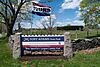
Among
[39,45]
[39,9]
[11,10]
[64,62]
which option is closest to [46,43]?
[39,45]

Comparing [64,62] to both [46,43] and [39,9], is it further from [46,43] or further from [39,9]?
[39,9]

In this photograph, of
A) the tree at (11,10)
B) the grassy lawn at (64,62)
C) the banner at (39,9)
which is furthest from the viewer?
the tree at (11,10)

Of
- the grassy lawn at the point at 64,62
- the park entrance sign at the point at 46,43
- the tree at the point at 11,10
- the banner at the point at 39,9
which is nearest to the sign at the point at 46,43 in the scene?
the park entrance sign at the point at 46,43

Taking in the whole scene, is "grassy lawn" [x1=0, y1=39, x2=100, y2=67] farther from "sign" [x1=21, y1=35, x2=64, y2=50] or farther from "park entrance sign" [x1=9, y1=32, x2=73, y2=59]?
"sign" [x1=21, y1=35, x2=64, y2=50]

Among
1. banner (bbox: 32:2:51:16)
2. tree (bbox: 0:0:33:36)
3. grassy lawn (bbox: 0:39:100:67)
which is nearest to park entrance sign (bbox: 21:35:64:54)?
grassy lawn (bbox: 0:39:100:67)

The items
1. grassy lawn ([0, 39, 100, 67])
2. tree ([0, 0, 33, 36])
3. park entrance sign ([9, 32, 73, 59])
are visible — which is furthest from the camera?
tree ([0, 0, 33, 36])

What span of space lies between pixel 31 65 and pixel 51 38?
2.83 meters

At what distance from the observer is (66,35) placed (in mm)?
15227

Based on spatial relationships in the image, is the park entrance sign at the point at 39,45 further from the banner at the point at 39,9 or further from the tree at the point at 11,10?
the tree at the point at 11,10

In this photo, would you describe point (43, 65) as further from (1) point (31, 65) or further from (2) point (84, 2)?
(2) point (84, 2)

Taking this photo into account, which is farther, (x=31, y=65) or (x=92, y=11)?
(x=92, y=11)

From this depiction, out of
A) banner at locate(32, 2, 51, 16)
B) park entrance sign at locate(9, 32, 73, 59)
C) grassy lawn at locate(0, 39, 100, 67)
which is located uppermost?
banner at locate(32, 2, 51, 16)

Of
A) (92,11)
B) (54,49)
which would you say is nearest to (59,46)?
(54,49)

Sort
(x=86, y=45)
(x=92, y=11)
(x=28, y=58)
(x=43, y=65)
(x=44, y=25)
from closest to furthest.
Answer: (x=43, y=65) < (x=28, y=58) < (x=86, y=45) < (x=92, y=11) < (x=44, y=25)
